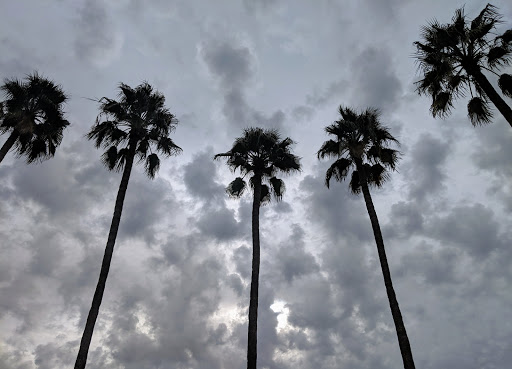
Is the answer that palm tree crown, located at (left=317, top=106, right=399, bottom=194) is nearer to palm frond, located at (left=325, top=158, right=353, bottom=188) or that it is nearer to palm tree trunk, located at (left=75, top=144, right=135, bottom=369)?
palm frond, located at (left=325, top=158, right=353, bottom=188)

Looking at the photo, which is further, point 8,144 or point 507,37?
point 8,144

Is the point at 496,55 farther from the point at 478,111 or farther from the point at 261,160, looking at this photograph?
the point at 261,160

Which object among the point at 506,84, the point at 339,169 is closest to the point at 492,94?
the point at 506,84

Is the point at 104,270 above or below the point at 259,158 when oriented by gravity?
below

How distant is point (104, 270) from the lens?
59.7 ft

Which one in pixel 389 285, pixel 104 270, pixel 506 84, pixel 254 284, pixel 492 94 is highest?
pixel 506 84

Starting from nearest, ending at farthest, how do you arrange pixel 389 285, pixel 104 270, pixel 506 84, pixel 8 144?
1. pixel 506 84
2. pixel 389 285
3. pixel 104 270
4. pixel 8 144

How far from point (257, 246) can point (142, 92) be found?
1203 centimetres

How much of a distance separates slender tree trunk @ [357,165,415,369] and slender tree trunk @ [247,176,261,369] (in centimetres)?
645

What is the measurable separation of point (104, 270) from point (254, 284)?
767cm

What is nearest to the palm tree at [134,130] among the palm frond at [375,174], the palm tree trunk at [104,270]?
the palm tree trunk at [104,270]

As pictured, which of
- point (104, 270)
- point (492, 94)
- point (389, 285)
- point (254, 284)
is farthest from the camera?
point (254, 284)

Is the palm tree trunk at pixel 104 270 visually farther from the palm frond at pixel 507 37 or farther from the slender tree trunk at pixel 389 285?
the palm frond at pixel 507 37

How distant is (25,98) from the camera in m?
22.8
